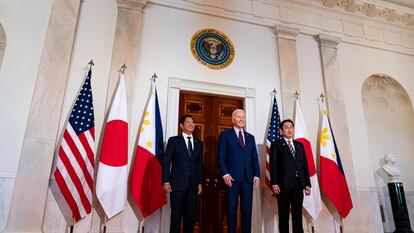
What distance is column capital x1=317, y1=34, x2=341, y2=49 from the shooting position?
5.21m

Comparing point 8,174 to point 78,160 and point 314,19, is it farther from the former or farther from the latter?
point 314,19

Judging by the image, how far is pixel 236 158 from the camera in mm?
3258

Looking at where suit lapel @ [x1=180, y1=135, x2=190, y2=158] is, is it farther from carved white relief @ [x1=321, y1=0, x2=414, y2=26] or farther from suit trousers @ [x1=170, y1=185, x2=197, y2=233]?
carved white relief @ [x1=321, y1=0, x2=414, y2=26]

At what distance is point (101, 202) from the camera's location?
127 inches

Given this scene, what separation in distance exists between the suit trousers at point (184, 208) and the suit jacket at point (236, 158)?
1.46 ft

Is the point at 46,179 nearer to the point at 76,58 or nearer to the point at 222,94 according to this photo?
the point at 76,58

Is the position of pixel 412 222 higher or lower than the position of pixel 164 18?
lower

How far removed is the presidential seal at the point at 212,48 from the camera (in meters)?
4.46

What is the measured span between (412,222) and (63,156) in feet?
19.3

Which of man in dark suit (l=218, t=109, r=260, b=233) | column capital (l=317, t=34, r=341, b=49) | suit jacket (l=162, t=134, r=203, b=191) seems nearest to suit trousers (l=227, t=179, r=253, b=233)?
man in dark suit (l=218, t=109, r=260, b=233)

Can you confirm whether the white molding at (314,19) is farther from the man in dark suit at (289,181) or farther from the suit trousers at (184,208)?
the suit trousers at (184,208)

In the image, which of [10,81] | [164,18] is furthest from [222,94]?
[10,81]

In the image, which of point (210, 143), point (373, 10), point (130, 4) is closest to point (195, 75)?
point (210, 143)

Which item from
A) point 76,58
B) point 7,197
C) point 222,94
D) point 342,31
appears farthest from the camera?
point 342,31
